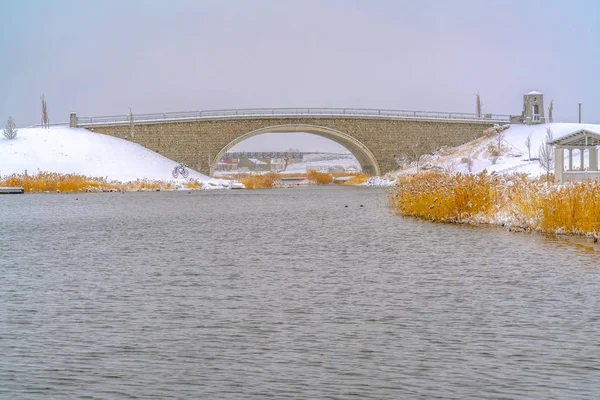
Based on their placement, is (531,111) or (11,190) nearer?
(11,190)

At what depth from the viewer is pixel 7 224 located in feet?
106

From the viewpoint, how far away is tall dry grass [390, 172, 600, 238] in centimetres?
2322

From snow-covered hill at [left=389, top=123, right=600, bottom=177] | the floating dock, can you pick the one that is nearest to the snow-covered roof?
snow-covered hill at [left=389, top=123, right=600, bottom=177]

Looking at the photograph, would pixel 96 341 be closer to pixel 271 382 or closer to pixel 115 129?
pixel 271 382

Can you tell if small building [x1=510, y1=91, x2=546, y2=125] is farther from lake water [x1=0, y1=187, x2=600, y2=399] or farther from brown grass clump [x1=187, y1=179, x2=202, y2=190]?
lake water [x1=0, y1=187, x2=600, y2=399]

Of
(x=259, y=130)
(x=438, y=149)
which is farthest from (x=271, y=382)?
(x=438, y=149)

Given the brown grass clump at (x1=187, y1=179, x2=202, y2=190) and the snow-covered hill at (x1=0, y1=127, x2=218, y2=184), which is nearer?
the snow-covered hill at (x1=0, y1=127, x2=218, y2=184)

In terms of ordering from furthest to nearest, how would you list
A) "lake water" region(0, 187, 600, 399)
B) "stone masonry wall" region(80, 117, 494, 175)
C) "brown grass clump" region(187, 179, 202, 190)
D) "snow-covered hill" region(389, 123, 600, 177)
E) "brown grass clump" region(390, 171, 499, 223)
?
"stone masonry wall" region(80, 117, 494, 175) → "snow-covered hill" region(389, 123, 600, 177) → "brown grass clump" region(187, 179, 202, 190) → "brown grass clump" region(390, 171, 499, 223) → "lake water" region(0, 187, 600, 399)

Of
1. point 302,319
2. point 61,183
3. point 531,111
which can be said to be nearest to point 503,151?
point 531,111

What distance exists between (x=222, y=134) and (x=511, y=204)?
6211 centimetres

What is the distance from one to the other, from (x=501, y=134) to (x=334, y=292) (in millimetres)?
81604

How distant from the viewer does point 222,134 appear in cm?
8762

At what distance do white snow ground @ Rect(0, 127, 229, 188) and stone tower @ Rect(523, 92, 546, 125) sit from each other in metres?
36.1

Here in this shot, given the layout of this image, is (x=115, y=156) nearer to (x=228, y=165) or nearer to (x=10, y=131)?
(x=10, y=131)
